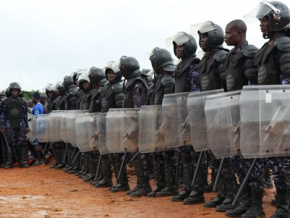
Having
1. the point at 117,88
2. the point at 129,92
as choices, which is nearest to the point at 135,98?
the point at 129,92

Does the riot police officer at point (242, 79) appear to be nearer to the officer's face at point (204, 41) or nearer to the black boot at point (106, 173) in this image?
the officer's face at point (204, 41)

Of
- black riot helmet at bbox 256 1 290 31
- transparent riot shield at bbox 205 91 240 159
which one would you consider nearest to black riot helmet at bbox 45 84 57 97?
transparent riot shield at bbox 205 91 240 159

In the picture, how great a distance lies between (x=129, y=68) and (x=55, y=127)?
5151mm

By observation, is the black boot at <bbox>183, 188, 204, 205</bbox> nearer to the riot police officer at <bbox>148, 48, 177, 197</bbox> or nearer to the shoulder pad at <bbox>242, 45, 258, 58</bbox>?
the riot police officer at <bbox>148, 48, 177, 197</bbox>

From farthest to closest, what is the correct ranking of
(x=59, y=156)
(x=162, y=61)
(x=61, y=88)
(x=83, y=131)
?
(x=61, y=88), (x=59, y=156), (x=83, y=131), (x=162, y=61)

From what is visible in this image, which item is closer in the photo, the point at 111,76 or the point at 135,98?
the point at 135,98

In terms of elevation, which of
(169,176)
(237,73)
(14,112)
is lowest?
(169,176)

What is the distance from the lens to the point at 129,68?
10.5 meters

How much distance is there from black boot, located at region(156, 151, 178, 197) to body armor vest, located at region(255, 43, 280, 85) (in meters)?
3.05

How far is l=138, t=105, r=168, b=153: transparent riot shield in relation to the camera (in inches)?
365

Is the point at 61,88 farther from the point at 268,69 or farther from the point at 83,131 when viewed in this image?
the point at 268,69

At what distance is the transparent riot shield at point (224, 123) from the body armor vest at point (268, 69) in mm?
353

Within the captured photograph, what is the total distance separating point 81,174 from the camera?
45.7 feet

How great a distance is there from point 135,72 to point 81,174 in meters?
4.24
